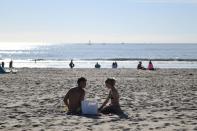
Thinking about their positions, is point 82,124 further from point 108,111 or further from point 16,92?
point 16,92

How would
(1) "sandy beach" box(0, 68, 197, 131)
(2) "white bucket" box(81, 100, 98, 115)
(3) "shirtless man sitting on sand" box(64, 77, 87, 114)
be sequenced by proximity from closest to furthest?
(1) "sandy beach" box(0, 68, 197, 131)
(2) "white bucket" box(81, 100, 98, 115)
(3) "shirtless man sitting on sand" box(64, 77, 87, 114)

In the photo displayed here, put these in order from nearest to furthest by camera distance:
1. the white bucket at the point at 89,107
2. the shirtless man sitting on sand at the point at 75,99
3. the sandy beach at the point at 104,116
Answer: the sandy beach at the point at 104,116 < the white bucket at the point at 89,107 < the shirtless man sitting on sand at the point at 75,99

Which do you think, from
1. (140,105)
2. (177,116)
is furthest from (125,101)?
(177,116)

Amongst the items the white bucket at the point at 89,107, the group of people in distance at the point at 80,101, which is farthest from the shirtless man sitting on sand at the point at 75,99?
the white bucket at the point at 89,107

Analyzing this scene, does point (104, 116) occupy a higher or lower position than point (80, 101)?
lower

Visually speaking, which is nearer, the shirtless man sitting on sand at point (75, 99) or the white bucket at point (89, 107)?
the white bucket at point (89, 107)

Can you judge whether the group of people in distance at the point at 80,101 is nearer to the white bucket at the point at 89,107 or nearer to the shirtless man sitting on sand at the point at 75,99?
the shirtless man sitting on sand at the point at 75,99

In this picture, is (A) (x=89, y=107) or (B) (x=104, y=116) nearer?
(B) (x=104, y=116)

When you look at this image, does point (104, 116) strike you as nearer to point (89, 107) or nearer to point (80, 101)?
point (89, 107)

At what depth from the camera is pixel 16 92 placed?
16391mm

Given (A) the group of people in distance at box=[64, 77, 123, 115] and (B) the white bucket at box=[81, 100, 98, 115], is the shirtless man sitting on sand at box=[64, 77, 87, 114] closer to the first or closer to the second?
(A) the group of people in distance at box=[64, 77, 123, 115]

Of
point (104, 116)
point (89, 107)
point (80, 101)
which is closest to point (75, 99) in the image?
point (80, 101)

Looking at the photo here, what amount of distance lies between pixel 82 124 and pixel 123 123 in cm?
91

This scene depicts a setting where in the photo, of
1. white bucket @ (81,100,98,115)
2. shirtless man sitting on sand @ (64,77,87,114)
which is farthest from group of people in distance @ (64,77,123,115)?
white bucket @ (81,100,98,115)
